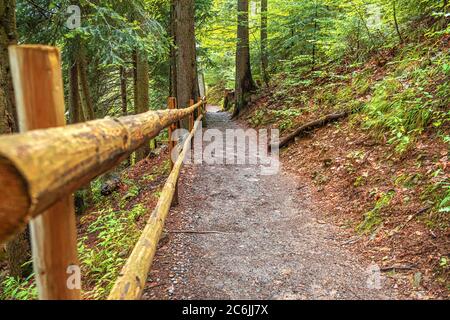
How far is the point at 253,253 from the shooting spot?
13.0 ft

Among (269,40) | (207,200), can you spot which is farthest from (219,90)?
(207,200)

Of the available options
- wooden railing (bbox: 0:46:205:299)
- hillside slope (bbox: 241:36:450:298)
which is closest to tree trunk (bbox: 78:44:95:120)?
hillside slope (bbox: 241:36:450:298)

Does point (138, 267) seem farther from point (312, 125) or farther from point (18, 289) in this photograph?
point (312, 125)

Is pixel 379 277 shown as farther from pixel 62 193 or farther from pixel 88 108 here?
pixel 88 108

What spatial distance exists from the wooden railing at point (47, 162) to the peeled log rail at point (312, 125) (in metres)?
6.91

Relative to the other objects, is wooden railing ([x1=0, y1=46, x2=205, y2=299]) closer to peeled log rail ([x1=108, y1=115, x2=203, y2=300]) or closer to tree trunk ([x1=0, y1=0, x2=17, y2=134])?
peeled log rail ([x1=108, y1=115, x2=203, y2=300])

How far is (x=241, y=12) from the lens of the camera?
13797 millimetres

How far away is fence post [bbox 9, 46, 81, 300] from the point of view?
49.3 inches

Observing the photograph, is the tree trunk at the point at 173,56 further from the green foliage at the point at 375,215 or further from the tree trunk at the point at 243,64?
the green foliage at the point at 375,215

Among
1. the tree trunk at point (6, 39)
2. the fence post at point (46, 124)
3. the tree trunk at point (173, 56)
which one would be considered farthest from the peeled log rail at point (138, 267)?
the tree trunk at point (173, 56)

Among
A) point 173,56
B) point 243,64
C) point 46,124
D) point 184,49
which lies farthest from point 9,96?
point 243,64

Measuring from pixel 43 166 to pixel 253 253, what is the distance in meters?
3.26

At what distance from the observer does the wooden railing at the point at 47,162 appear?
0.94 meters

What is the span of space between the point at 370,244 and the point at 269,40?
14841 mm
